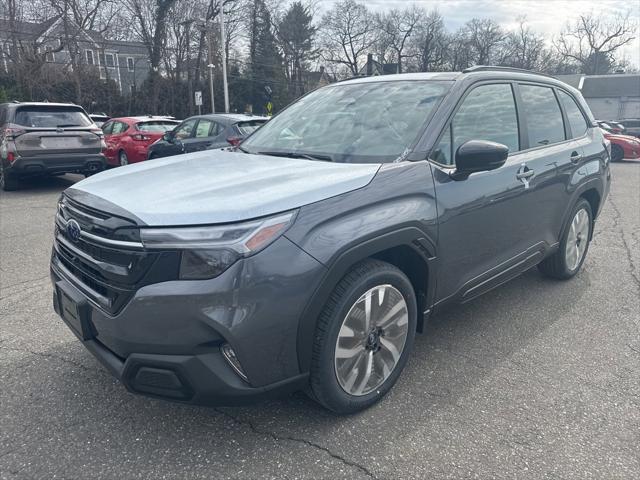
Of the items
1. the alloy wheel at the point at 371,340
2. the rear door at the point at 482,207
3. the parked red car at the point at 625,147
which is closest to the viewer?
the alloy wheel at the point at 371,340

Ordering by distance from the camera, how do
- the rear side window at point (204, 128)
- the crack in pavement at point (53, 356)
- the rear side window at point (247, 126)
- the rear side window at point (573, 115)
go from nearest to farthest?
the crack in pavement at point (53, 356) < the rear side window at point (573, 115) < the rear side window at point (247, 126) < the rear side window at point (204, 128)

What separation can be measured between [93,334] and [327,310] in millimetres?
1118

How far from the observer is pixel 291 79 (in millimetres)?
54281

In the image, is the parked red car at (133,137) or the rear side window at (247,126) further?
the parked red car at (133,137)

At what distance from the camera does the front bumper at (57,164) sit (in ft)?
29.7

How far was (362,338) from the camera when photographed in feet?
8.26

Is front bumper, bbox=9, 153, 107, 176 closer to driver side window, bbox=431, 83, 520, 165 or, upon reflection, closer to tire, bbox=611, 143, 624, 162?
driver side window, bbox=431, 83, 520, 165

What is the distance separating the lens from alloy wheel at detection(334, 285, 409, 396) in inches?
96.3

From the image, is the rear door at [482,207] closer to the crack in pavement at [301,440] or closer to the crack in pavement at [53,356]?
the crack in pavement at [301,440]

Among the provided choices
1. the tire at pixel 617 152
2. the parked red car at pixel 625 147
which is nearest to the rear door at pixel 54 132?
the parked red car at pixel 625 147

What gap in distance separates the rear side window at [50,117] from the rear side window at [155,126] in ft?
9.09

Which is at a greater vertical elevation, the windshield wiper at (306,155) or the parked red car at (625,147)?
the windshield wiper at (306,155)

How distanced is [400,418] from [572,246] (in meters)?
2.80

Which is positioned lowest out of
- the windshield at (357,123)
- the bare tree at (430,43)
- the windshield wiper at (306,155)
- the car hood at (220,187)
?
the car hood at (220,187)
